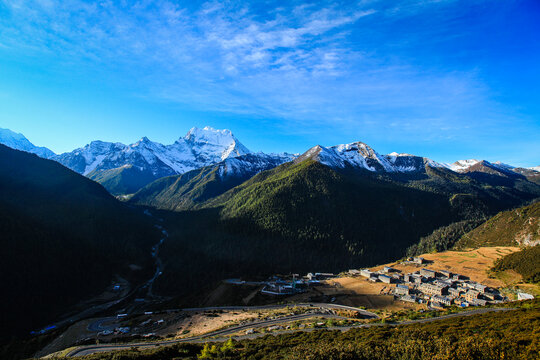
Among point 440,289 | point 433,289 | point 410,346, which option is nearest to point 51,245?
point 410,346

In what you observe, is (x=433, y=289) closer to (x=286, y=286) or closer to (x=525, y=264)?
(x=525, y=264)

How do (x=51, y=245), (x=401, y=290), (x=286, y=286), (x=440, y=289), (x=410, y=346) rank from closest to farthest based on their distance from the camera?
1. (x=410, y=346)
2. (x=440, y=289)
3. (x=401, y=290)
4. (x=286, y=286)
5. (x=51, y=245)

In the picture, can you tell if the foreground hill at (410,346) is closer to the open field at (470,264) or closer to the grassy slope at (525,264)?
the open field at (470,264)

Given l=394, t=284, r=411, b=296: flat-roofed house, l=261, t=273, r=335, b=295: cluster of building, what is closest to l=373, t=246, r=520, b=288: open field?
l=394, t=284, r=411, b=296: flat-roofed house

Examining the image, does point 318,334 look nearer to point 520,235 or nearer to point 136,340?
point 136,340

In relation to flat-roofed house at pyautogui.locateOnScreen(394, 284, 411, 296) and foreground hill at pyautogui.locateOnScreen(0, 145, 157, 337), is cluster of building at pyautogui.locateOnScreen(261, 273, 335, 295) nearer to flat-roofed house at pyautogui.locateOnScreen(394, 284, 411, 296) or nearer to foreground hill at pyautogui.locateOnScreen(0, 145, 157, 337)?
flat-roofed house at pyautogui.locateOnScreen(394, 284, 411, 296)
